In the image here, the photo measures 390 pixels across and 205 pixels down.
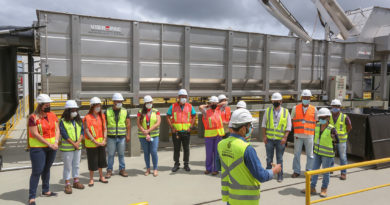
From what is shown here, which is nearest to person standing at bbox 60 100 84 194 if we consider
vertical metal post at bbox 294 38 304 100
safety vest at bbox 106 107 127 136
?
safety vest at bbox 106 107 127 136

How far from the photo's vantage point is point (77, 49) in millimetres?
6094

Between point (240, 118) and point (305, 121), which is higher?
point (240, 118)

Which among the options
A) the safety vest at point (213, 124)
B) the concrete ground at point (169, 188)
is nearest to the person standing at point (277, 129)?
the concrete ground at point (169, 188)

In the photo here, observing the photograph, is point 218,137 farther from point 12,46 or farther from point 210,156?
point 12,46

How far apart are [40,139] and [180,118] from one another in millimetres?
2582

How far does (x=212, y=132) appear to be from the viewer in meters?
5.65

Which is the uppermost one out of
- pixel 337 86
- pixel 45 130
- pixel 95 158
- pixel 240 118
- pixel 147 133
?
pixel 337 86

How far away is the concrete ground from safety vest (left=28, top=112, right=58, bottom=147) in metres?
0.93

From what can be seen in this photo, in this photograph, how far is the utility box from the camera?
920cm

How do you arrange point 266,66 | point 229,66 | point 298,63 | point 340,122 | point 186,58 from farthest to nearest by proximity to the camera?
point 298,63 → point 266,66 → point 229,66 → point 186,58 → point 340,122

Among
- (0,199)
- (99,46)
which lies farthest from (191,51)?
(0,199)

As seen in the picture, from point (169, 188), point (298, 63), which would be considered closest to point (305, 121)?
point (169, 188)

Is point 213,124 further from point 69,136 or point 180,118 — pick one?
point 69,136

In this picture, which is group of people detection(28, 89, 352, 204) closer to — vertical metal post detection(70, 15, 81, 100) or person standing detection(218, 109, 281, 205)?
person standing detection(218, 109, 281, 205)
